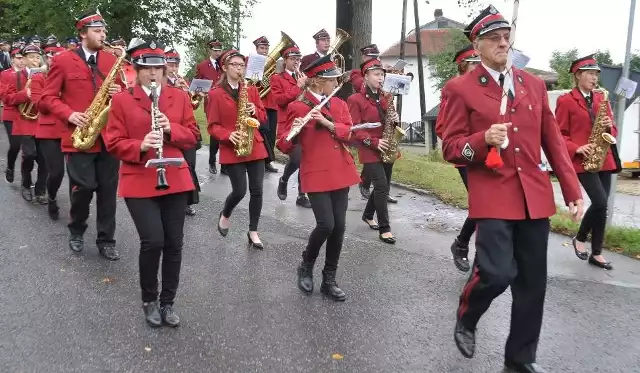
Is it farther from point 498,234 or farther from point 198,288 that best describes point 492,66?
point 198,288

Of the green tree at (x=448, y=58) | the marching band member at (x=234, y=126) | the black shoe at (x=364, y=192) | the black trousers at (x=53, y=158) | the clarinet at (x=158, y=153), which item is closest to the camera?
the clarinet at (x=158, y=153)

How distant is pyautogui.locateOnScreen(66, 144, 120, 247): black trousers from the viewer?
655cm

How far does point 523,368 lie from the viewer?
4133 millimetres

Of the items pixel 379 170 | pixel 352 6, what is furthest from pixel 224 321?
pixel 352 6

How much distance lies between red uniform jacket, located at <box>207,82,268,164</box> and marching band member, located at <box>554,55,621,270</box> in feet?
10.9

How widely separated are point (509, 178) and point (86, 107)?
4.52m

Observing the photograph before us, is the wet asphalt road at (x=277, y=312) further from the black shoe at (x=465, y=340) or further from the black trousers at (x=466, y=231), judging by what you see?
the black trousers at (x=466, y=231)

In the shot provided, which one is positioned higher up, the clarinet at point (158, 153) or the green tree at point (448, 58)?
the green tree at point (448, 58)

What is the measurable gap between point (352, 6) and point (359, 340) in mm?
10737

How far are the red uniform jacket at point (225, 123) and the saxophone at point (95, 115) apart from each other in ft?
3.58

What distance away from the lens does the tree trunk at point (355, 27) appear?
45.9ft

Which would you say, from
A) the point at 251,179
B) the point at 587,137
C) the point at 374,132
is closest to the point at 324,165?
the point at 251,179

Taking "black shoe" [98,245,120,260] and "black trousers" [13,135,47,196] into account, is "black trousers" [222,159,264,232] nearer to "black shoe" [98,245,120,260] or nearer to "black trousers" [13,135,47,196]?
"black shoe" [98,245,120,260]

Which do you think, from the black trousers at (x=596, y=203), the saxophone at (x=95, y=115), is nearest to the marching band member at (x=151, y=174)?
the saxophone at (x=95, y=115)
